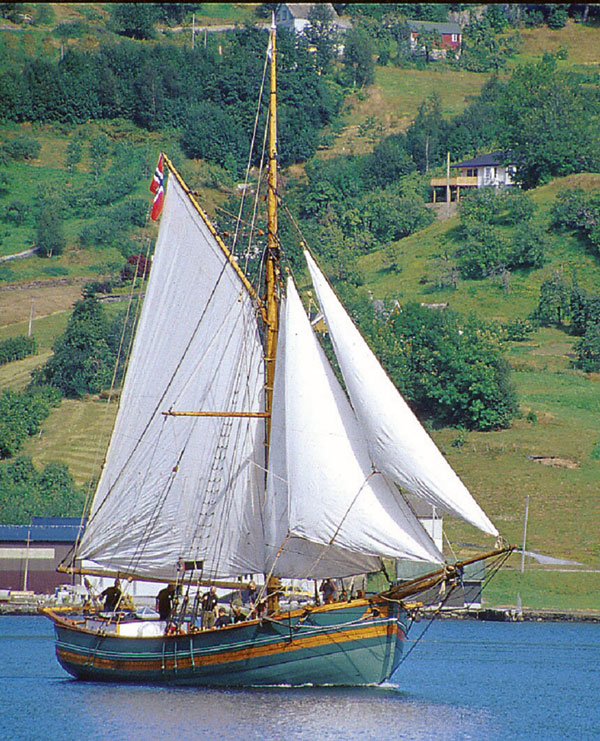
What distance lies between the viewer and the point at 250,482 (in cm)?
5034

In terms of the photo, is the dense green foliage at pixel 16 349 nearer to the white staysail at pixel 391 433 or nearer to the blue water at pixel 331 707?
the blue water at pixel 331 707

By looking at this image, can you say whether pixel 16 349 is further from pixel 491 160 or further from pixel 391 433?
pixel 391 433

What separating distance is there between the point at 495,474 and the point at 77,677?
5537cm

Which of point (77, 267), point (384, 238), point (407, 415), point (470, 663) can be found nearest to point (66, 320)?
point (77, 267)

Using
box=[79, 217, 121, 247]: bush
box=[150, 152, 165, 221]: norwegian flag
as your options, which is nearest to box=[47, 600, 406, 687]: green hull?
box=[150, 152, 165, 221]: norwegian flag

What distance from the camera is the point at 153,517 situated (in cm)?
5088

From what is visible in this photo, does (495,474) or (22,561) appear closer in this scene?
(22,561)

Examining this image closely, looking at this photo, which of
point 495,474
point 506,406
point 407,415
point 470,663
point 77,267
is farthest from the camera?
point 77,267

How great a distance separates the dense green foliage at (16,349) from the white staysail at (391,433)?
9738cm

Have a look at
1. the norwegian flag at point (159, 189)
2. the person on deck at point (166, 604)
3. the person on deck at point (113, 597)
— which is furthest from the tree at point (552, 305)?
the person on deck at point (166, 604)

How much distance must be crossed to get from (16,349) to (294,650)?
98.9 m

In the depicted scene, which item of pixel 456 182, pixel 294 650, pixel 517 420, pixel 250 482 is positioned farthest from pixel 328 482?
pixel 456 182

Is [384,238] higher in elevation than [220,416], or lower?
higher

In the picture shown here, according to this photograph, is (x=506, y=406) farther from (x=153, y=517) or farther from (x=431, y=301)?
(x=153, y=517)
